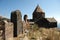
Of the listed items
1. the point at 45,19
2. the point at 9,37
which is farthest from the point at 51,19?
the point at 9,37

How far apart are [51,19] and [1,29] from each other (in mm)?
34719

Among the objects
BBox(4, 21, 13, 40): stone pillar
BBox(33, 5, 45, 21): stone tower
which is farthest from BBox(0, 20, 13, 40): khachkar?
BBox(33, 5, 45, 21): stone tower

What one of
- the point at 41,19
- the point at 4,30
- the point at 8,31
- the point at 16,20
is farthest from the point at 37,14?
the point at 4,30

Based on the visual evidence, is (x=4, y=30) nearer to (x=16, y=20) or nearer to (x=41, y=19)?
(x=16, y=20)

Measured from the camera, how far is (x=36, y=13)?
4294 cm

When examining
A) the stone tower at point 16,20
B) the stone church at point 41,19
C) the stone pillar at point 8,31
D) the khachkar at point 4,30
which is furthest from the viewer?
the stone church at point 41,19

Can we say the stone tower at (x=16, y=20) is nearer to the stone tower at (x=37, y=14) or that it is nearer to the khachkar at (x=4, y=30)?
the khachkar at (x=4, y=30)

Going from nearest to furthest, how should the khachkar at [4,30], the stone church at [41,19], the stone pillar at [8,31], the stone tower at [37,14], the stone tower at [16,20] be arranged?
1. the khachkar at [4,30]
2. the stone pillar at [8,31]
3. the stone tower at [16,20]
4. the stone church at [41,19]
5. the stone tower at [37,14]

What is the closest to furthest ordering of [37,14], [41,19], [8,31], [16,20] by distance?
[8,31]
[16,20]
[41,19]
[37,14]

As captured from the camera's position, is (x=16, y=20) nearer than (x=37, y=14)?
Yes

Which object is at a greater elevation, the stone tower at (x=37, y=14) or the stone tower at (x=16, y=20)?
the stone tower at (x=37, y=14)

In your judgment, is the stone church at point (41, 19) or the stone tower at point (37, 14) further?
the stone tower at point (37, 14)

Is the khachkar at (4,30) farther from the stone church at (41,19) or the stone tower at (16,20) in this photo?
the stone church at (41,19)

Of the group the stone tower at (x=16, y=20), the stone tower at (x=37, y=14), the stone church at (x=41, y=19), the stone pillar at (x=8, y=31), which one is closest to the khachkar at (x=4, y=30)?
the stone pillar at (x=8, y=31)
